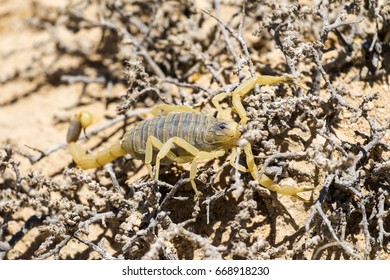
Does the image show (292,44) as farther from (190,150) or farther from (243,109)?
(190,150)

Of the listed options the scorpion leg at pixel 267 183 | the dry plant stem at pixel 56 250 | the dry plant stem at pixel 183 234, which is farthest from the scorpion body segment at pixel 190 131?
the dry plant stem at pixel 56 250

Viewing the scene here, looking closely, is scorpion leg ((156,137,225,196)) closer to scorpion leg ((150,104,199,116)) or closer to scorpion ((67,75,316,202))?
scorpion ((67,75,316,202))

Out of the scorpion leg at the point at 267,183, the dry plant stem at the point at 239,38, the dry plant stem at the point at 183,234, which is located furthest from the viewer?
the dry plant stem at the point at 239,38

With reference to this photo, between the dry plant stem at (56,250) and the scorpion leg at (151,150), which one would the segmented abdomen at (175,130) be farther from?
the dry plant stem at (56,250)

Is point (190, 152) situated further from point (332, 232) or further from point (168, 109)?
point (332, 232)

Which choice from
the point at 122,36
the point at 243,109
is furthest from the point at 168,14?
the point at 243,109

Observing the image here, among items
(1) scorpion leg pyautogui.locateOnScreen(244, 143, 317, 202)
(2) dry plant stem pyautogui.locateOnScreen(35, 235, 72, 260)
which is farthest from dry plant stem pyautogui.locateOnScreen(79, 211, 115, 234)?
(1) scorpion leg pyautogui.locateOnScreen(244, 143, 317, 202)

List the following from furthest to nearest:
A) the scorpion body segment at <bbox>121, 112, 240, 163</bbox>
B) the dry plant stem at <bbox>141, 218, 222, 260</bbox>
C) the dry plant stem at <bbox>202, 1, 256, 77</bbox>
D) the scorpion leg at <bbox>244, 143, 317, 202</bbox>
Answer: the dry plant stem at <bbox>202, 1, 256, 77</bbox> → the scorpion body segment at <bbox>121, 112, 240, 163</bbox> → the scorpion leg at <bbox>244, 143, 317, 202</bbox> → the dry plant stem at <bbox>141, 218, 222, 260</bbox>
